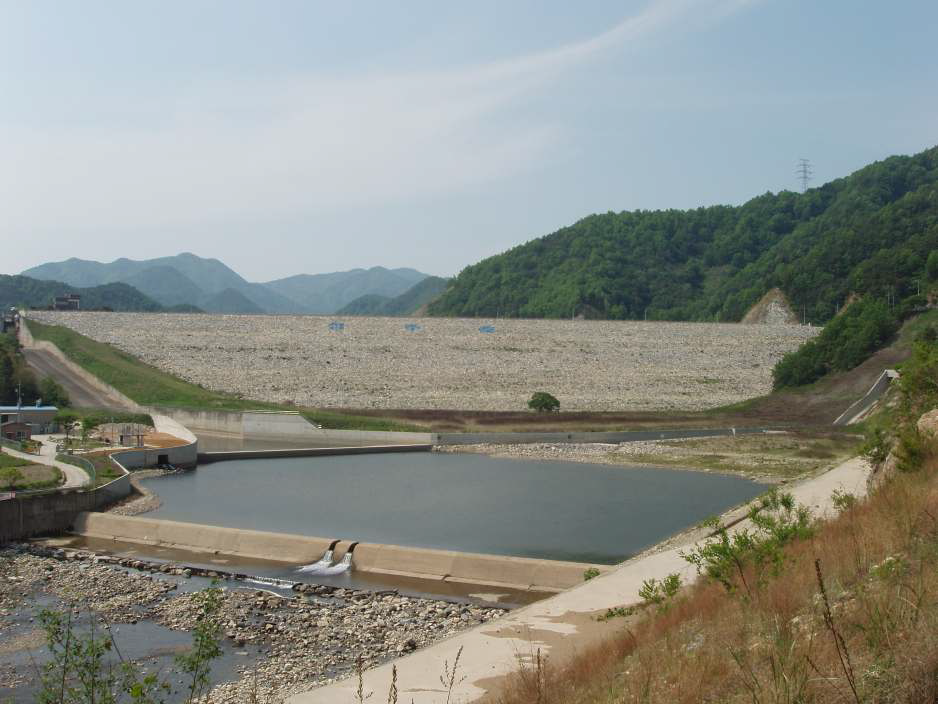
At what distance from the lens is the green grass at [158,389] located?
4325 cm

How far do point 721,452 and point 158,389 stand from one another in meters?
28.8

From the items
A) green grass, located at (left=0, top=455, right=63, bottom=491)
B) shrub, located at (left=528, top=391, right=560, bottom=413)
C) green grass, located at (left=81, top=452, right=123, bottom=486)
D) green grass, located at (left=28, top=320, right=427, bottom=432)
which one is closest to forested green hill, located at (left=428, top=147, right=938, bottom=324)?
shrub, located at (left=528, top=391, right=560, bottom=413)

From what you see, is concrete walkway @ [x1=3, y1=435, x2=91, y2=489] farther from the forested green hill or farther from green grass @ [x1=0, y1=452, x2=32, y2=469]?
the forested green hill

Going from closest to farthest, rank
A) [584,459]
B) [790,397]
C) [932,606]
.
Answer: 1. [932,606]
2. [584,459]
3. [790,397]

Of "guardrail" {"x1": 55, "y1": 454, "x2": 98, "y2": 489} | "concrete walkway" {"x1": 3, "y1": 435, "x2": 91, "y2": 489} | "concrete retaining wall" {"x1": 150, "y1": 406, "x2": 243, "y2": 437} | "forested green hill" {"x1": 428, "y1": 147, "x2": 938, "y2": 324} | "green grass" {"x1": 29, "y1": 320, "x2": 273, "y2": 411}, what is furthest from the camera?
"forested green hill" {"x1": 428, "y1": 147, "x2": 938, "y2": 324}

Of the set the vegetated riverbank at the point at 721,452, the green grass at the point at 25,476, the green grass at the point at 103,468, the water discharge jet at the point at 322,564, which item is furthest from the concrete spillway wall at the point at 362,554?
the vegetated riverbank at the point at 721,452

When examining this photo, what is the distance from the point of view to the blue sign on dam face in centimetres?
2208

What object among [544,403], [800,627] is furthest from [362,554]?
[544,403]

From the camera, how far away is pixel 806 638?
240 inches

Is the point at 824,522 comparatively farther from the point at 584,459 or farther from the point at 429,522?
the point at 584,459

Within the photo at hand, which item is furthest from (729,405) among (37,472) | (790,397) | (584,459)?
(37,472)

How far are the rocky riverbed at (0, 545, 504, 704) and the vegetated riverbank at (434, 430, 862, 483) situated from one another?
19.5 m

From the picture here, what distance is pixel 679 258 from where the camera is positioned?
385 feet

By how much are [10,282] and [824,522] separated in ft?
569
